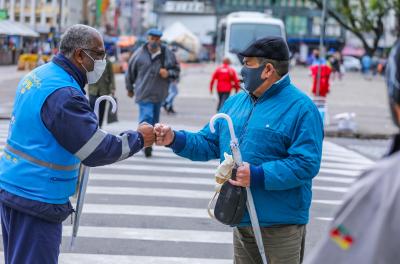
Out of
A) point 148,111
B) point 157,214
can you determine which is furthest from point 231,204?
point 148,111

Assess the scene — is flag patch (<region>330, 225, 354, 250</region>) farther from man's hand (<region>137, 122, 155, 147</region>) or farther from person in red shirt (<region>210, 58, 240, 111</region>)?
person in red shirt (<region>210, 58, 240, 111</region>)

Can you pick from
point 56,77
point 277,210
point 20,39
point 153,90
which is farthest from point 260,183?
point 20,39

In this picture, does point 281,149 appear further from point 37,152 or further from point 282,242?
point 37,152

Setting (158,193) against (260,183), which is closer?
(260,183)

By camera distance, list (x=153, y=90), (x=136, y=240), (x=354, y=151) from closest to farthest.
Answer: (x=136, y=240), (x=153, y=90), (x=354, y=151)

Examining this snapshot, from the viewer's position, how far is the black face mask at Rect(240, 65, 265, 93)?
4.29m

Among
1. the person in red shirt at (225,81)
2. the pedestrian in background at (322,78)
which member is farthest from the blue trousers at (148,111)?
the pedestrian in background at (322,78)

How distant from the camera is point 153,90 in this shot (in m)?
12.7

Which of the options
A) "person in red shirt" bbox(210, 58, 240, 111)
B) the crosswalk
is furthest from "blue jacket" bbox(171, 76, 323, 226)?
"person in red shirt" bbox(210, 58, 240, 111)

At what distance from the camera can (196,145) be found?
467 cm

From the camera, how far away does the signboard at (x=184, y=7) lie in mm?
112750

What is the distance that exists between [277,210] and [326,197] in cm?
634

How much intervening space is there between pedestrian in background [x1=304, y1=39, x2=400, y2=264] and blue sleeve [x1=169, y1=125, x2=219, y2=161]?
2.88 metres

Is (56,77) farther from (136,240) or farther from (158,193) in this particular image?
(158,193)
